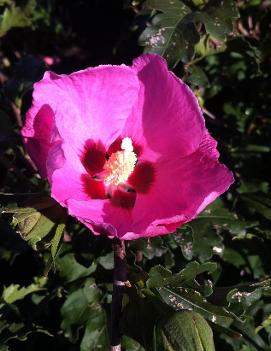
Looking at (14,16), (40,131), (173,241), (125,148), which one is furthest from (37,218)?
(14,16)

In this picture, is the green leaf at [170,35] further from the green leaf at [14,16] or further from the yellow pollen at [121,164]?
the green leaf at [14,16]

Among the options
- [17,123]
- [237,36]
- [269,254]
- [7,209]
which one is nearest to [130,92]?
[7,209]

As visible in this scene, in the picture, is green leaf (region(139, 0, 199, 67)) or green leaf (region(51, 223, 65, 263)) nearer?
green leaf (region(51, 223, 65, 263))

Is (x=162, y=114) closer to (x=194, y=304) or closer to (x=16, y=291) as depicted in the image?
(x=194, y=304)

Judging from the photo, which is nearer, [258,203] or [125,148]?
[125,148]

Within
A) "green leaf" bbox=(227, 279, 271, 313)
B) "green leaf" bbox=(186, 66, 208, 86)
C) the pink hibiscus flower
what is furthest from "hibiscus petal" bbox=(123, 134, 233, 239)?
"green leaf" bbox=(186, 66, 208, 86)

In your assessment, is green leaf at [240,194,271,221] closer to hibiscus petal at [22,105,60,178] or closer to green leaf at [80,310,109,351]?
green leaf at [80,310,109,351]

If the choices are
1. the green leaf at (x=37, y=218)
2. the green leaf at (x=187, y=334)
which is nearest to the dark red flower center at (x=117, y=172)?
the green leaf at (x=37, y=218)
